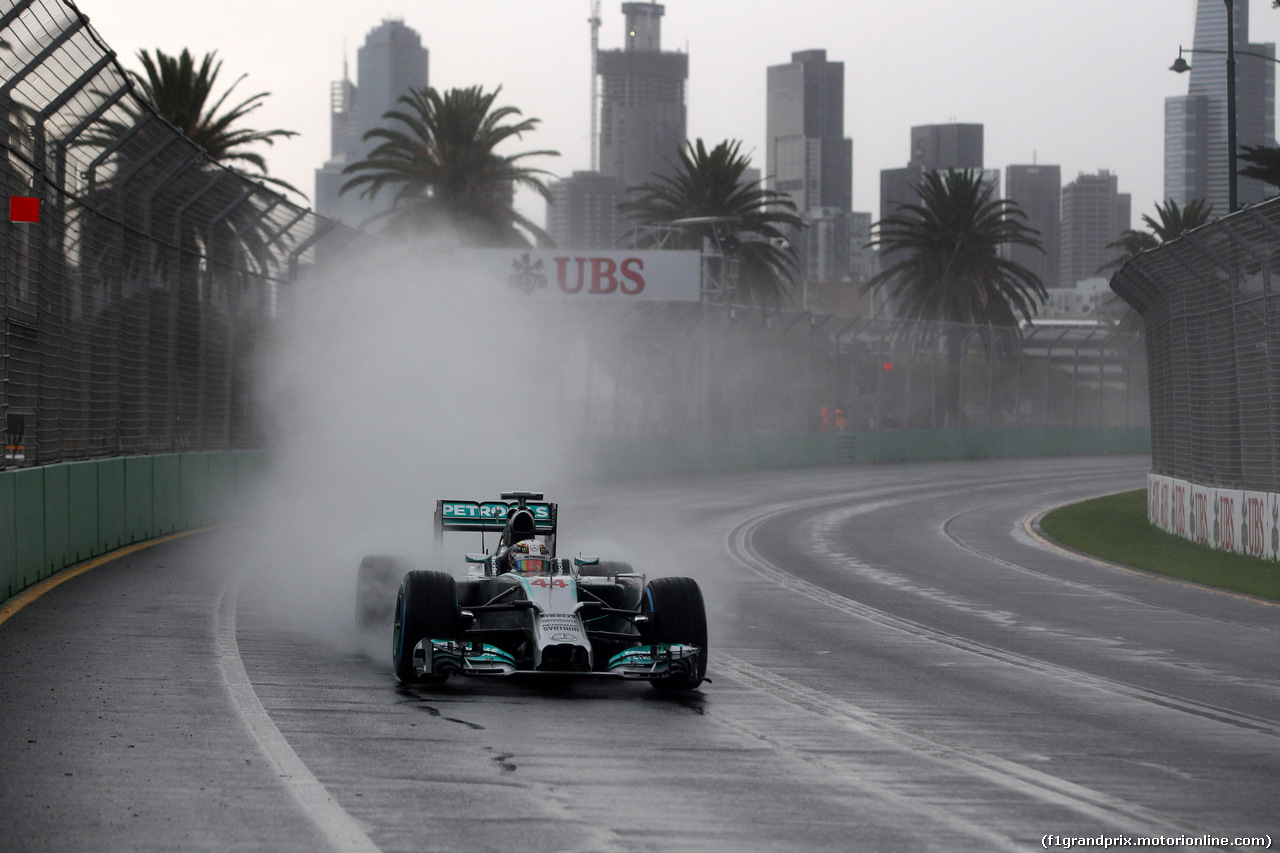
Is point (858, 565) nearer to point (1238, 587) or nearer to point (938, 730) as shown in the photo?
point (1238, 587)

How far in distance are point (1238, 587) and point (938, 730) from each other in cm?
993

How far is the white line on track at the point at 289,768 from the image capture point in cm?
566

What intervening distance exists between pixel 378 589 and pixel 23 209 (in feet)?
18.7

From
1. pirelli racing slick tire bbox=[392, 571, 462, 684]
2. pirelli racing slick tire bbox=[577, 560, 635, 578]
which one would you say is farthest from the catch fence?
pirelli racing slick tire bbox=[392, 571, 462, 684]

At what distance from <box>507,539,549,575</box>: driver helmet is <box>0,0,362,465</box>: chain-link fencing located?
5.87 m

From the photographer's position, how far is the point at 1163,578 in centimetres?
1816

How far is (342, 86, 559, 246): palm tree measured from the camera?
4544cm

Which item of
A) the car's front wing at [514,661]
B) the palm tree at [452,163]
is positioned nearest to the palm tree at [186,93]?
the palm tree at [452,163]

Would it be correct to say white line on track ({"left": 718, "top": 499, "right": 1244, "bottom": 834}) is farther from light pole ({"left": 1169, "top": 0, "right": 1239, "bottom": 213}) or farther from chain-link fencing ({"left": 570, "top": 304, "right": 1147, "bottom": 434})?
chain-link fencing ({"left": 570, "top": 304, "right": 1147, "bottom": 434})

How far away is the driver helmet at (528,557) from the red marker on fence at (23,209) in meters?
6.25

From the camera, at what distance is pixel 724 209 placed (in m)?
52.8

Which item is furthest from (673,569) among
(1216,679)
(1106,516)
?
(1106,516)

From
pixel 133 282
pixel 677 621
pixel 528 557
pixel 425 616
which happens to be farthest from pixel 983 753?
pixel 133 282

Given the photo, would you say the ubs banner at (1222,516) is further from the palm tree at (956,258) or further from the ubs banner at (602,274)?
the palm tree at (956,258)
